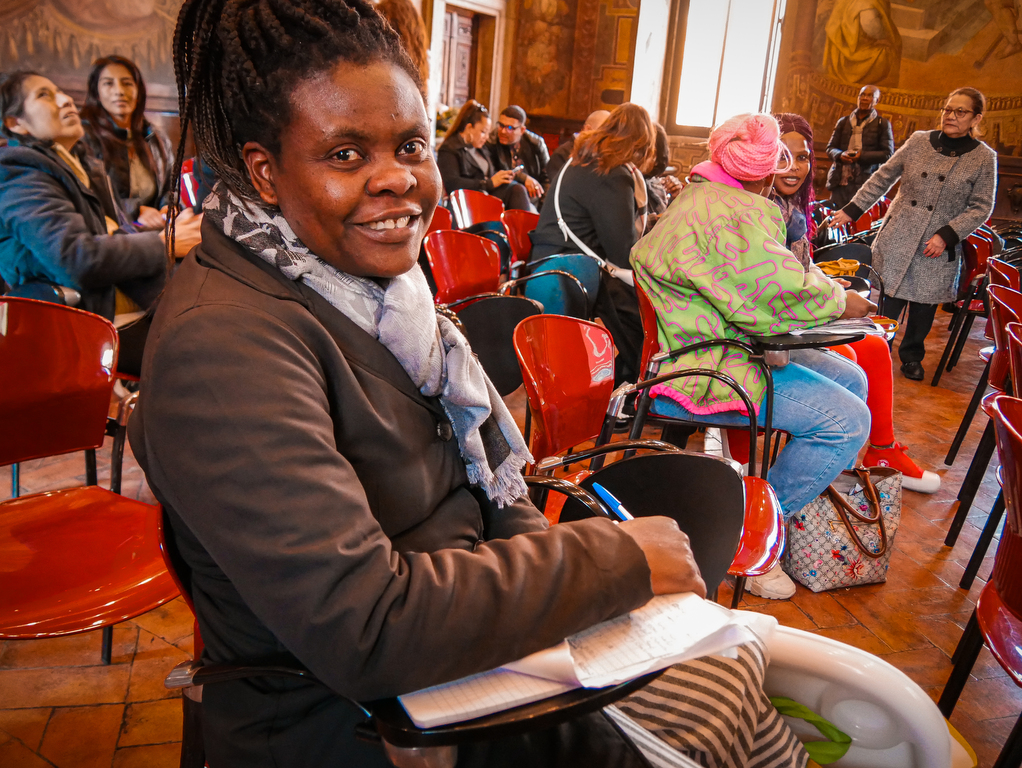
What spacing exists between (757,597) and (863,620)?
0.34m

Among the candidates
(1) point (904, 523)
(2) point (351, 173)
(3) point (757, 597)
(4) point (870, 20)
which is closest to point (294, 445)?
(2) point (351, 173)

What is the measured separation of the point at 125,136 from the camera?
12.6 feet

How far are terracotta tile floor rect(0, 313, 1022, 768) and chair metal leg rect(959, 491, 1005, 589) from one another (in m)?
0.05

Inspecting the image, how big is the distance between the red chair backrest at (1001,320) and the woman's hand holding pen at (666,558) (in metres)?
2.21

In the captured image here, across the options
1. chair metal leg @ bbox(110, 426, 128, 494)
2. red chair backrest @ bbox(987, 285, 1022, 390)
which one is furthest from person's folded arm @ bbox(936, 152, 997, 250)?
chair metal leg @ bbox(110, 426, 128, 494)

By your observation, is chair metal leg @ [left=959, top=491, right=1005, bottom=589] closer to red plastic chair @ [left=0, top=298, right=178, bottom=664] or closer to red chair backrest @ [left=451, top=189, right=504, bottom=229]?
red plastic chair @ [left=0, top=298, right=178, bottom=664]

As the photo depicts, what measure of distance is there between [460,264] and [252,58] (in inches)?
107

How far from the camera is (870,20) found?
1109 centimetres

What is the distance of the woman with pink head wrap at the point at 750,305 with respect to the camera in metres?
Answer: 2.40

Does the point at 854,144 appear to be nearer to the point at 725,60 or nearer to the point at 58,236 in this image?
the point at 725,60

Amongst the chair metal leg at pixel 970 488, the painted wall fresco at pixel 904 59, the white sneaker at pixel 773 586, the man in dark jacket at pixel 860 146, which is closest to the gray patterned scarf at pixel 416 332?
the white sneaker at pixel 773 586

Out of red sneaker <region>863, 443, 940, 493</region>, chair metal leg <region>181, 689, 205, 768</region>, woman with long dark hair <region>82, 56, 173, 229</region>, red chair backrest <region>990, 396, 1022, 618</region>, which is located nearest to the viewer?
chair metal leg <region>181, 689, 205, 768</region>

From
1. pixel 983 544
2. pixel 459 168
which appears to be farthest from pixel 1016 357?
pixel 459 168

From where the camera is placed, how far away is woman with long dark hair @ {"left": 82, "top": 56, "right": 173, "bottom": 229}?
3.68 meters
